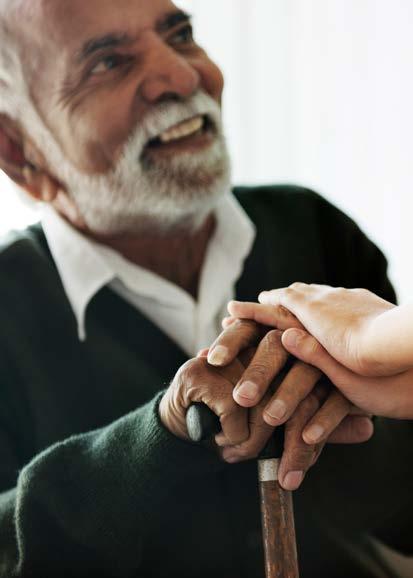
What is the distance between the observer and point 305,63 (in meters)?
2.27

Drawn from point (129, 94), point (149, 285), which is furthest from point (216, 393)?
point (129, 94)

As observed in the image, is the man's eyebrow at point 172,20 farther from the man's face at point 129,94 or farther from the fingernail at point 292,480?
the fingernail at point 292,480

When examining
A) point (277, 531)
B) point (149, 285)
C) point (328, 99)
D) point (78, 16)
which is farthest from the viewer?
point (328, 99)

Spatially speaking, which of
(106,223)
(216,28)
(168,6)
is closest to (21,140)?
(106,223)

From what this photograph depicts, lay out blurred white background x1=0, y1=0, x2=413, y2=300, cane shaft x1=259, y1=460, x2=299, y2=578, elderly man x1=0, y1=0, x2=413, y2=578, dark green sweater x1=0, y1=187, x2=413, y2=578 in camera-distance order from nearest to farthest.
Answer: cane shaft x1=259, y1=460, x2=299, y2=578 → dark green sweater x1=0, y1=187, x2=413, y2=578 → elderly man x1=0, y1=0, x2=413, y2=578 → blurred white background x1=0, y1=0, x2=413, y2=300

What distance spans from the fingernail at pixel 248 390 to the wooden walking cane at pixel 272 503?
0.04 metres

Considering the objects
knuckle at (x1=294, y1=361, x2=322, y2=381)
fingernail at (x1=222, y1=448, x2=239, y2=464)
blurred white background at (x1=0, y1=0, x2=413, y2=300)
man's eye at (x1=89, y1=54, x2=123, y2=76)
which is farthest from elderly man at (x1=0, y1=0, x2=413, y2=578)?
blurred white background at (x1=0, y1=0, x2=413, y2=300)

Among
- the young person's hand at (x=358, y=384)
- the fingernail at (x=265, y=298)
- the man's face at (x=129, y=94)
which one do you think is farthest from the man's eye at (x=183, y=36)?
the young person's hand at (x=358, y=384)

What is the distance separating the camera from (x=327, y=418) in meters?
0.81

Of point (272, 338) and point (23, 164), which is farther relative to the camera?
Answer: point (23, 164)

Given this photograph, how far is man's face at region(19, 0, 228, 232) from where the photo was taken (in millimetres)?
1147

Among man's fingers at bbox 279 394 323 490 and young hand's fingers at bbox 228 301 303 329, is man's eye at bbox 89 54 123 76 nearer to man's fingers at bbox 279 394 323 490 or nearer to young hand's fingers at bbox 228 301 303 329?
young hand's fingers at bbox 228 301 303 329

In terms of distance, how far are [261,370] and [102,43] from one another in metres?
0.61

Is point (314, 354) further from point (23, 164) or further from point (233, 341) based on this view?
point (23, 164)
